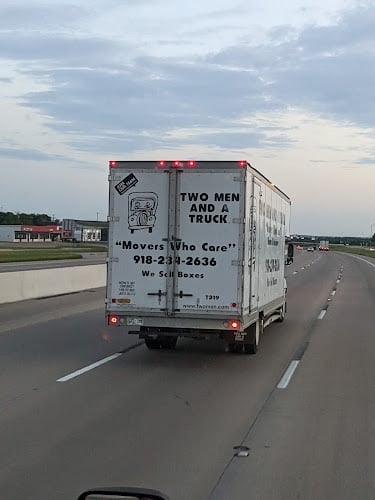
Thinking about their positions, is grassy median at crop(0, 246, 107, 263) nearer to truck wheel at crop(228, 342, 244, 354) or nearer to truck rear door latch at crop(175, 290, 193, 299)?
truck wheel at crop(228, 342, 244, 354)

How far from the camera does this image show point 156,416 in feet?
29.4

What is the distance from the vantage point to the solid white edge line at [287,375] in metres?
11.2

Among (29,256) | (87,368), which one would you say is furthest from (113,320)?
(29,256)

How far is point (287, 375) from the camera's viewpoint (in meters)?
12.1

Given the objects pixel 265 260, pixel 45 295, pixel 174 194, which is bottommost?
pixel 45 295

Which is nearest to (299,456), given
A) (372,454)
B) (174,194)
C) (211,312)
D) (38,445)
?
(372,454)

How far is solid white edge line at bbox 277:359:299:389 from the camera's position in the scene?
36.9 feet

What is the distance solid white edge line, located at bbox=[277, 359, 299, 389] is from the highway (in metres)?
0.02

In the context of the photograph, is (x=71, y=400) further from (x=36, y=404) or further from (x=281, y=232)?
(x=281, y=232)

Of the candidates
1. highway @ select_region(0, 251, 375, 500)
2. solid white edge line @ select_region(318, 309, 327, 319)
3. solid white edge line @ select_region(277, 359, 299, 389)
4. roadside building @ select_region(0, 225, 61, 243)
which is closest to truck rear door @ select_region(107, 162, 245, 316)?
highway @ select_region(0, 251, 375, 500)

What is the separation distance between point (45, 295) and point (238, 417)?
66.3ft

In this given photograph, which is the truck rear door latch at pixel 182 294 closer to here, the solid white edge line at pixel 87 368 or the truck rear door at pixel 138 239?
the truck rear door at pixel 138 239

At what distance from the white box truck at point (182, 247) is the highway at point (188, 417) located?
2.82ft

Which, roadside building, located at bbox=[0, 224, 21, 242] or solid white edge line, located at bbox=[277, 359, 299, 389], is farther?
roadside building, located at bbox=[0, 224, 21, 242]
